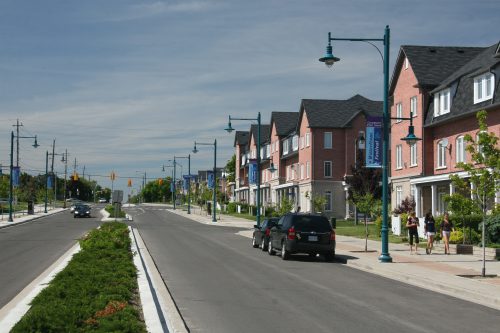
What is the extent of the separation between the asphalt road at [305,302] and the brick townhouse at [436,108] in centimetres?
1950

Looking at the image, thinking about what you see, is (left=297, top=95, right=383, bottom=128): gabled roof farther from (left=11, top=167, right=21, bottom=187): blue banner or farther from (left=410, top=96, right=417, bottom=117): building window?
(left=11, top=167, right=21, bottom=187): blue banner

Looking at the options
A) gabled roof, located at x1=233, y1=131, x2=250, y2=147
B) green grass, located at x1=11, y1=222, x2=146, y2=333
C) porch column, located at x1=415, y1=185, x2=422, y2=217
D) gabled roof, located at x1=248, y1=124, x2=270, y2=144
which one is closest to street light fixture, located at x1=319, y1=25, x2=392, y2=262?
green grass, located at x1=11, y1=222, x2=146, y2=333

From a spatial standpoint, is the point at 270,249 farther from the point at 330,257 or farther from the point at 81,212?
the point at 81,212

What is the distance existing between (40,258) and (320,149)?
46.6 meters

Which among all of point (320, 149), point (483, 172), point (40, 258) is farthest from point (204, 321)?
point (320, 149)

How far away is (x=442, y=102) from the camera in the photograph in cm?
4178

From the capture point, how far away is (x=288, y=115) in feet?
283

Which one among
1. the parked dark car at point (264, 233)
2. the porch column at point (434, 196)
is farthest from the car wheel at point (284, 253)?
the porch column at point (434, 196)

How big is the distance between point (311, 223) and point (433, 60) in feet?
80.5

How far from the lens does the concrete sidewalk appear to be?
15.2 metres

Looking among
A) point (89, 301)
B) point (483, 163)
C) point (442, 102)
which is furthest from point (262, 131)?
point (89, 301)

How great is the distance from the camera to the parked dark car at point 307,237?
966 inches

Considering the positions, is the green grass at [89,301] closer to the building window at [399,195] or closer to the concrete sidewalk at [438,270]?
the concrete sidewalk at [438,270]

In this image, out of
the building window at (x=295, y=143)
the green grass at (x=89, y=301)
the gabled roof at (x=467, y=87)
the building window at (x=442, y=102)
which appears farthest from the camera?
the building window at (x=295, y=143)
